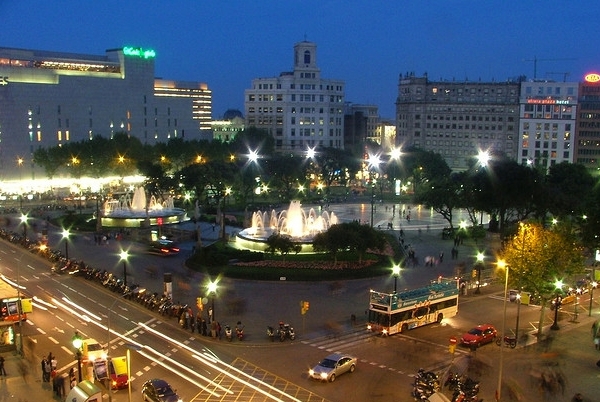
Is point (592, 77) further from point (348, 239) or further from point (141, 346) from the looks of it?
point (141, 346)

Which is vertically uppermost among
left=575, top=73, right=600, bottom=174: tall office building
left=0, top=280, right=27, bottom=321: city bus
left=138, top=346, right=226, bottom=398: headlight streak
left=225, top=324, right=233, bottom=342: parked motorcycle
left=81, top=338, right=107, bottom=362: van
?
left=575, top=73, right=600, bottom=174: tall office building

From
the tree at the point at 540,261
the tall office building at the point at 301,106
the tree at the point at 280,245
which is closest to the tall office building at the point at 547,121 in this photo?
the tall office building at the point at 301,106

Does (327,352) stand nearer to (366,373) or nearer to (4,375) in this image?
(366,373)

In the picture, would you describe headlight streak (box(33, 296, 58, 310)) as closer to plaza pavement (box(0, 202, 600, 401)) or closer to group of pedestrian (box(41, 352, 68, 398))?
plaza pavement (box(0, 202, 600, 401))

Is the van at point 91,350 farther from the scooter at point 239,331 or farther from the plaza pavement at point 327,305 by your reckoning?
the scooter at point 239,331

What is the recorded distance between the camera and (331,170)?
110688mm

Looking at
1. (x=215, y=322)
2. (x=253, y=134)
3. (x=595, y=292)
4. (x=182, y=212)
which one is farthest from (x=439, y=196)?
(x=253, y=134)

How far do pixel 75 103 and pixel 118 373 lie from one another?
355ft

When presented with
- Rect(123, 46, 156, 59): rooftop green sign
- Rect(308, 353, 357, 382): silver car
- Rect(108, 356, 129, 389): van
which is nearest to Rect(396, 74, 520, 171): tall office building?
Rect(123, 46, 156, 59): rooftop green sign

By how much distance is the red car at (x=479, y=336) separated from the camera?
3306cm

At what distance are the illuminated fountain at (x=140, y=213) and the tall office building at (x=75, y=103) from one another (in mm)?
43667

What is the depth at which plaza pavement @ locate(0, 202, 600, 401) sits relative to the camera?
97.1 feet

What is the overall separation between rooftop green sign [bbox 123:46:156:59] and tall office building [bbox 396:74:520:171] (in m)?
62.4

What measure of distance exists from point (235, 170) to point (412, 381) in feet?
210
